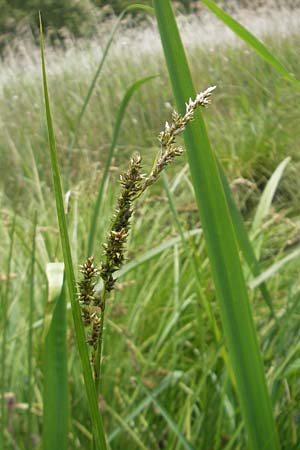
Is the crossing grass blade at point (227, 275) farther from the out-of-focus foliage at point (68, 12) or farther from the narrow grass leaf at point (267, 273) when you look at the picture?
the out-of-focus foliage at point (68, 12)

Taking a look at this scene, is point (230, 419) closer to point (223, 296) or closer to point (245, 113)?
point (223, 296)

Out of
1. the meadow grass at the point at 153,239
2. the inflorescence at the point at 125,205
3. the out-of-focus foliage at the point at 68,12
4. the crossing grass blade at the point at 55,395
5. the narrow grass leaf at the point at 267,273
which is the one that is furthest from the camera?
the out-of-focus foliage at the point at 68,12

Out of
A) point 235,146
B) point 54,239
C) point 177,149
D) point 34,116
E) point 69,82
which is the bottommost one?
point 177,149

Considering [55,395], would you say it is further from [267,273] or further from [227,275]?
[267,273]

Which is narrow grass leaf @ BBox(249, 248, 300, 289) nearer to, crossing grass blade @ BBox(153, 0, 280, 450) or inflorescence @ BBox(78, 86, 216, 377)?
crossing grass blade @ BBox(153, 0, 280, 450)

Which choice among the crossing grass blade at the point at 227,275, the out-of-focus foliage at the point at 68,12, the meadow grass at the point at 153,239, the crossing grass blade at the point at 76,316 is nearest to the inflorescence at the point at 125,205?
the crossing grass blade at the point at 76,316

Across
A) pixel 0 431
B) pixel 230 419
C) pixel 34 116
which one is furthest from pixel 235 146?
pixel 0 431

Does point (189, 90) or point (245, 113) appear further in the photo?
point (245, 113)
